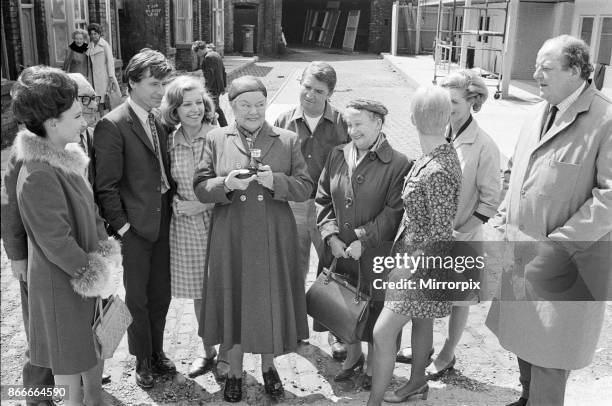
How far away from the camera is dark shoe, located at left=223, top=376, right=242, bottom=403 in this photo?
342cm

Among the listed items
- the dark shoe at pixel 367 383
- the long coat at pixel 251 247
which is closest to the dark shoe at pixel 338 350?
the dark shoe at pixel 367 383

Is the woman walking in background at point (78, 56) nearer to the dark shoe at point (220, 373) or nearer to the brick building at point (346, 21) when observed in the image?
the dark shoe at point (220, 373)

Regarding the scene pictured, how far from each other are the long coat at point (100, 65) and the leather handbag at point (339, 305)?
7146mm

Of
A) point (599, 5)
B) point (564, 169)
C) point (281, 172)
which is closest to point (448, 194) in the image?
point (564, 169)

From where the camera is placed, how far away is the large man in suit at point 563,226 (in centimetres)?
282

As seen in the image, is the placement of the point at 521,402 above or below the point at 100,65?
below

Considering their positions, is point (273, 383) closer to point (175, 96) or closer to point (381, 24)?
point (175, 96)

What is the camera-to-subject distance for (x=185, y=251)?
11.8ft

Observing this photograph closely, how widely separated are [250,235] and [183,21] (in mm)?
17790

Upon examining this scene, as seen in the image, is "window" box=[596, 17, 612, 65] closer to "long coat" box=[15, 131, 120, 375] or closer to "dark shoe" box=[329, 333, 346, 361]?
"dark shoe" box=[329, 333, 346, 361]

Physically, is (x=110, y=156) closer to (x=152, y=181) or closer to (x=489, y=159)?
(x=152, y=181)

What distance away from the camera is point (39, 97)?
268cm

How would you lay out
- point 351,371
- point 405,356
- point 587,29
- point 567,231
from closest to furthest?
point 567,231, point 351,371, point 405,356, point 587,29

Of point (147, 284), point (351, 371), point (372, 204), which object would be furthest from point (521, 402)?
point (147, 284)
